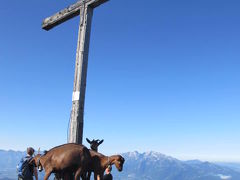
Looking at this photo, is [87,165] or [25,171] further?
[25,171]

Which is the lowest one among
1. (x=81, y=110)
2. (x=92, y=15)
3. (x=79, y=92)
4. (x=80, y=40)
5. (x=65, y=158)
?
(x=65, y=158)

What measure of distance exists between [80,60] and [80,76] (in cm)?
37

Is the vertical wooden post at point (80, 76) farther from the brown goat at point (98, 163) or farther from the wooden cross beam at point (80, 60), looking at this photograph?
the brown goat at point (98, 163)

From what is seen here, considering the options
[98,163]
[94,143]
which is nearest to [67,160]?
[98,163]

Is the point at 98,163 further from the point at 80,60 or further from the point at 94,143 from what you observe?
the point at 80,60

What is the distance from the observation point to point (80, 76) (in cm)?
577

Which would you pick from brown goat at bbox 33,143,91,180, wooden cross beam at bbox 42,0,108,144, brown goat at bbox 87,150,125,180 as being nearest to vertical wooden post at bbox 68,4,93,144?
wooden cross beam at bbox 42,0,108,144

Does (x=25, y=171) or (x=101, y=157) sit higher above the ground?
(x=101, y=157)

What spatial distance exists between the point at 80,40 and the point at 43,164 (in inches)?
124

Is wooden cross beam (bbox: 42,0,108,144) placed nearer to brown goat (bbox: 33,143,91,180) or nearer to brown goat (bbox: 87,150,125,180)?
brown goat (bbox: 87,150,125,180)

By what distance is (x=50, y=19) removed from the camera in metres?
7.11

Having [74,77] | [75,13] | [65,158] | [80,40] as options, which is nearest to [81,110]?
[74,77]

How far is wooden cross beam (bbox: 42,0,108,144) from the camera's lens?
546cm

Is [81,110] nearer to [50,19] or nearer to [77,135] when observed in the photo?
[77,135]
